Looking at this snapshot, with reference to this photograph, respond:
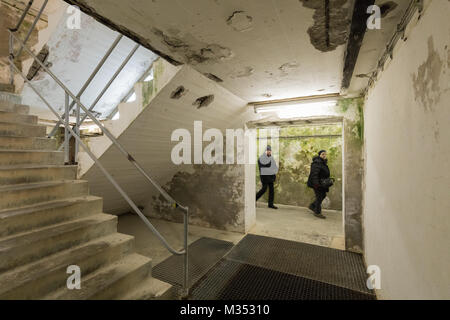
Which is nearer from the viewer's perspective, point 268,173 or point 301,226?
point 301,226

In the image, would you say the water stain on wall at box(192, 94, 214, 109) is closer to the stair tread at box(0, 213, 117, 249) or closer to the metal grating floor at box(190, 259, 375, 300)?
the stair tread at box(0, 213, 117, 249)

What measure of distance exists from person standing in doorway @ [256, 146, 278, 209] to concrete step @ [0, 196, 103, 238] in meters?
4.61

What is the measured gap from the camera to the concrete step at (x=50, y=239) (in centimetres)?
143

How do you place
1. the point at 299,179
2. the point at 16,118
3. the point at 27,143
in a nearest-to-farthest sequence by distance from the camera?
the point at 27,143, the point at 16,118, the point at 299,179

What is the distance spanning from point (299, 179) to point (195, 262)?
4376mm

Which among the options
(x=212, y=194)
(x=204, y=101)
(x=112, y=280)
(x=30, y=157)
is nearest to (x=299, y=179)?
(x=212, y=194)

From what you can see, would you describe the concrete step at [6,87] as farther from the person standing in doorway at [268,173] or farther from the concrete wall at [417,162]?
the person standing in doorway at [268,173]

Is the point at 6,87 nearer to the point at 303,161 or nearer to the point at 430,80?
the point at 430,80

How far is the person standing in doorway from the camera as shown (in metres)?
5.99

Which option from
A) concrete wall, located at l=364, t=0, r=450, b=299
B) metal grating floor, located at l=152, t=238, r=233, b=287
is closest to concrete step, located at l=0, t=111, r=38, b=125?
metal grating floor, located at l=152, t=238, r=233, b=287

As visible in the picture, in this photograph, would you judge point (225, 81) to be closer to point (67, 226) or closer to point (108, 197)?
point (67, 226)

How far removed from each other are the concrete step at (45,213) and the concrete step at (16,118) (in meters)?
1.28

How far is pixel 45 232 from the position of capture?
1669 mm
